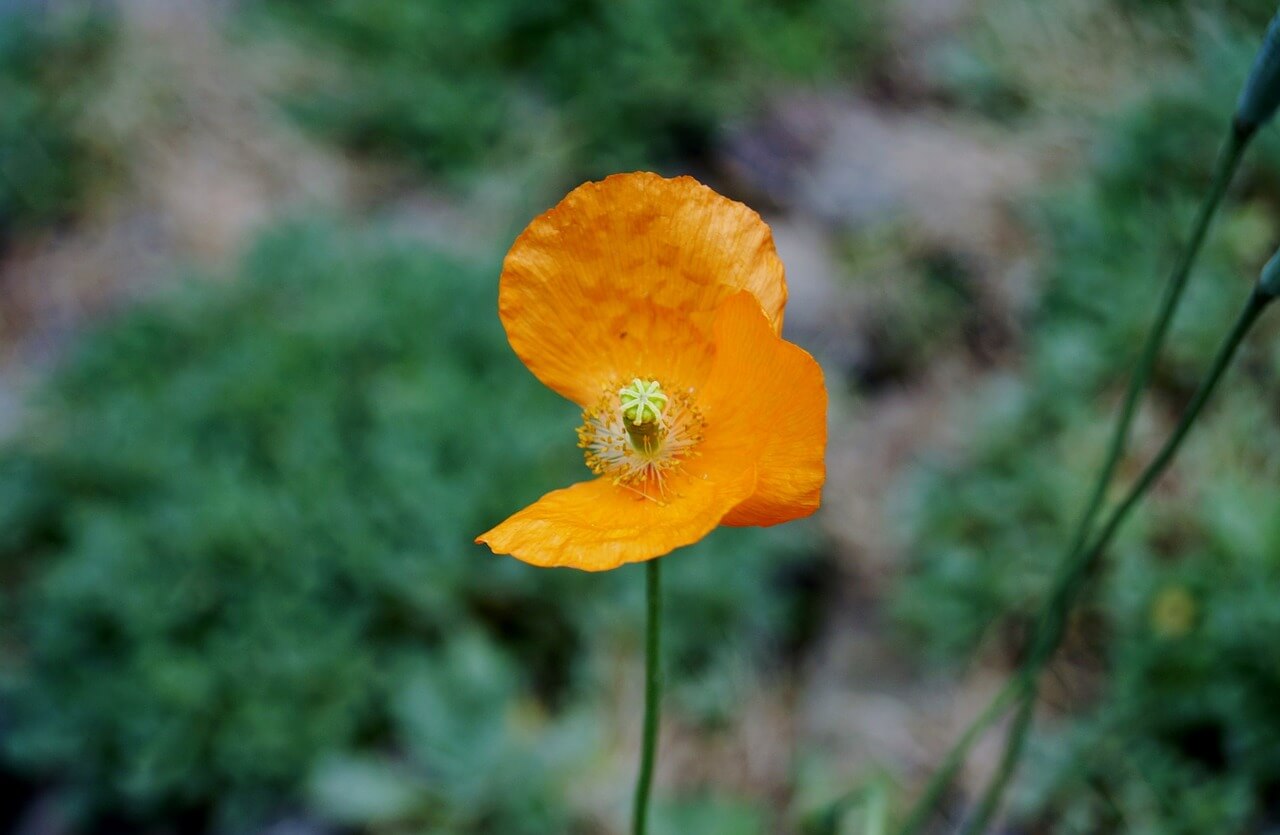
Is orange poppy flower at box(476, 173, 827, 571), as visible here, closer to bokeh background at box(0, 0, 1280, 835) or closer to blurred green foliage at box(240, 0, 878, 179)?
bokeh background at box(0, 0, 1280, 835)

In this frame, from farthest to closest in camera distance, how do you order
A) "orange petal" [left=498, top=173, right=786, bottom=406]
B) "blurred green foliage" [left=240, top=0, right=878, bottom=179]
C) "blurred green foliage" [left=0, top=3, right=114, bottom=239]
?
1. "blurred green foliage" [left=0, top=3, right=114, bottom=239]
2. "blurred green foliage" [left=240, top=0, right=878, bottom=179]
3. "orange petal" [left=498, top=173, right=786, bottom=406]

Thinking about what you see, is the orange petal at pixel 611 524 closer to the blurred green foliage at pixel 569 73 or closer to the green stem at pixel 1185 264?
the green stem at pixel 1185 264

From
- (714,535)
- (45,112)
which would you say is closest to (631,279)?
(714,535)

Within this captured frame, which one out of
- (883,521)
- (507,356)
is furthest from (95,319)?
(883,521)

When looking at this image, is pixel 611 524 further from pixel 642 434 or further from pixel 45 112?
pixel 45 112

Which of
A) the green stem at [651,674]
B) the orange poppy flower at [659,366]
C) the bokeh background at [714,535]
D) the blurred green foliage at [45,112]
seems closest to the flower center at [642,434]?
the orange poppy flower at [659,366]

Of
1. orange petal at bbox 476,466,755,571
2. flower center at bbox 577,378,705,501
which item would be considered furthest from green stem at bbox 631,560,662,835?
flower center at bbox 577,378,705,501
